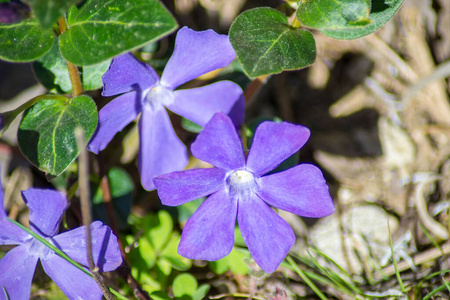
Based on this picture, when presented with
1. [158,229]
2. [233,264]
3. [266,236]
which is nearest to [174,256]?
[158,229]

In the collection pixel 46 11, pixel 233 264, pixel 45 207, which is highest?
pixel 46 11

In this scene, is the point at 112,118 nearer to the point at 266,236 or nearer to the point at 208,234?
the point at 208,234

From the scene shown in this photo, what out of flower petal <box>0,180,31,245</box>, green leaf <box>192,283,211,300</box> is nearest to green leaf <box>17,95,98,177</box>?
flower petal <box>0,180,31,245</box>

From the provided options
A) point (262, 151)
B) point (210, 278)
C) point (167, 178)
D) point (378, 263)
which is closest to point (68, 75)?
point (167, 178)

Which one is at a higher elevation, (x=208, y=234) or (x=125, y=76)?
(x=125, y=76)

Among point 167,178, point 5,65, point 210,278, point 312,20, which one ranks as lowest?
point 210,278

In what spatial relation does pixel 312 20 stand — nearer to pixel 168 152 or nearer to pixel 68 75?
pixel 168 152

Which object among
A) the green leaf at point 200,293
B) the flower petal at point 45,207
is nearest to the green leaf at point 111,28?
the flower petal at point 45,207
